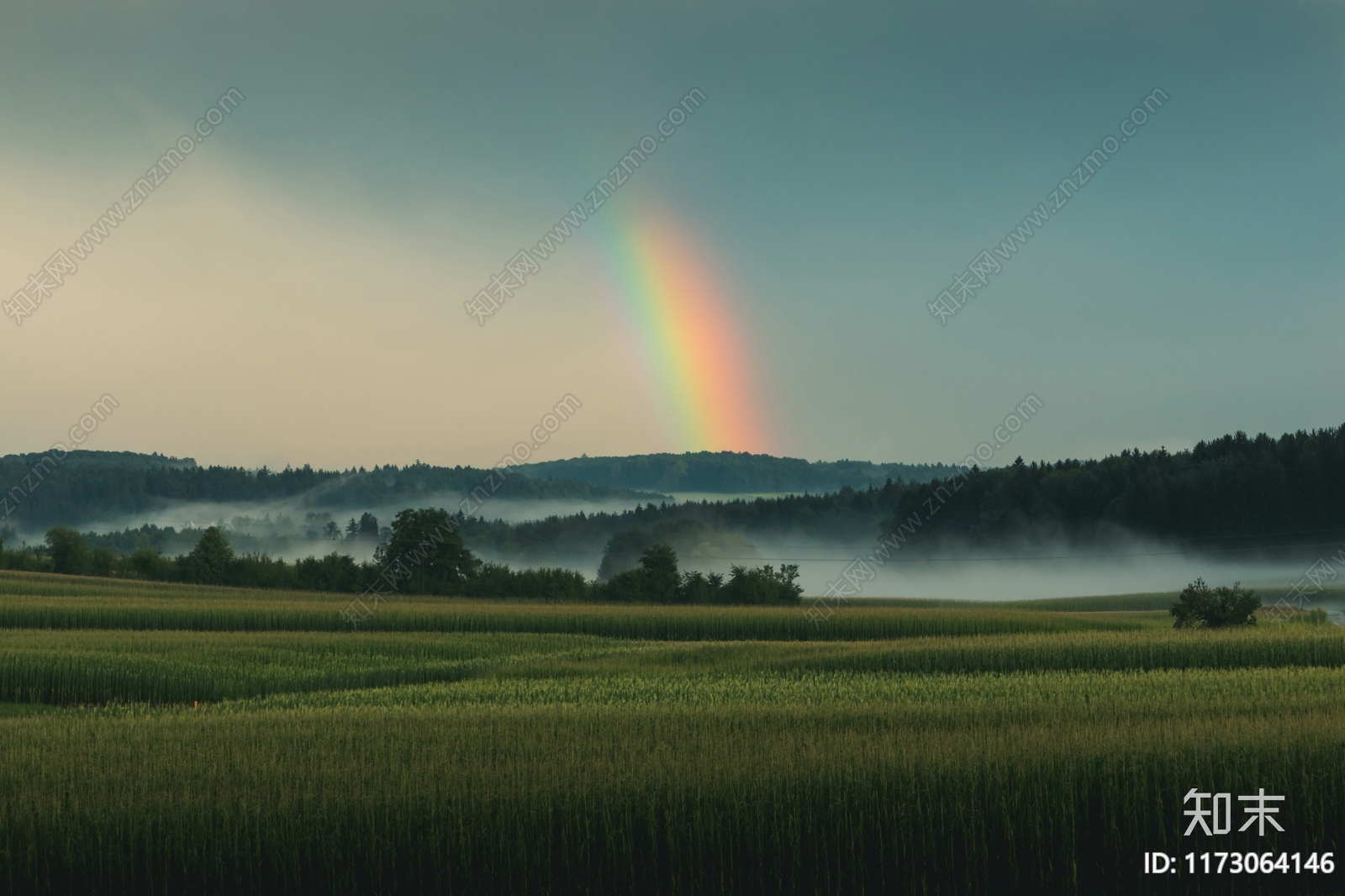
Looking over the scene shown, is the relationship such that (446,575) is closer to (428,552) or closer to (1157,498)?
(428,552)

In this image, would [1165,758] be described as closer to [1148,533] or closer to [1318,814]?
[1318,814]

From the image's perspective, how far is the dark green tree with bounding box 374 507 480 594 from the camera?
72.6 m

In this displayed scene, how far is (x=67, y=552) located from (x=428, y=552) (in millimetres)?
34382

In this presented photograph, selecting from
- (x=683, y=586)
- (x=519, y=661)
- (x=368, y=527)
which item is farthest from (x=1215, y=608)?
(x=368, y=527)

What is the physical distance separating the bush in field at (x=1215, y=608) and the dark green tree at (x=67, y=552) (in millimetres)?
80617

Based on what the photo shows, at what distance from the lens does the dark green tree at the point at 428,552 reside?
72562 mm

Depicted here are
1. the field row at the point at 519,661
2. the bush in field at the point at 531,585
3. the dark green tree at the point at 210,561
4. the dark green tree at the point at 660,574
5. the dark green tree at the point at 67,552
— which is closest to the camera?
the field row at the point at 519,661

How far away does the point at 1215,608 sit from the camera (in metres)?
39.8

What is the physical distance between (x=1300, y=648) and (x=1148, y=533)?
262 feet

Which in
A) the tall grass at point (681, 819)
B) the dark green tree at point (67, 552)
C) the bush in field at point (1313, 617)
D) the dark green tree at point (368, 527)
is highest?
the dark green tree at point (368, 527)

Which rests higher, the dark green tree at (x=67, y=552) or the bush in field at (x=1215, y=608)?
the dark green tree at (x=67, y=552)

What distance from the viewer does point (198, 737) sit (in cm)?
1670

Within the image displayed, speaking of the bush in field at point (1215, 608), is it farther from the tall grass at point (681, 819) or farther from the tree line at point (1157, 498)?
the tree line at point (1157, 498)

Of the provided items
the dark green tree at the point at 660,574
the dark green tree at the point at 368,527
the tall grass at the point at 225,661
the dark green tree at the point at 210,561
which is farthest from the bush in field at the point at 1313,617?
the dark green tree at the point at 368,527
